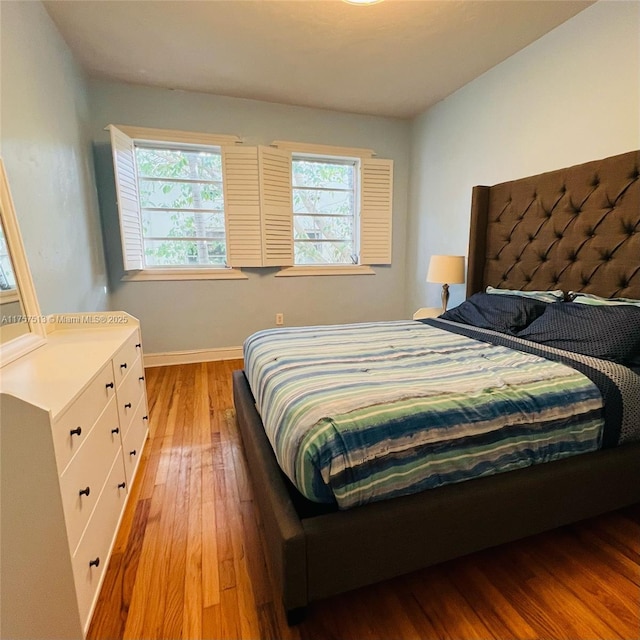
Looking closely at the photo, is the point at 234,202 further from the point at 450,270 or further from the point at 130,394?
the point at 130,394

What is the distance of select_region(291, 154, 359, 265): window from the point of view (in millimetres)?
3730

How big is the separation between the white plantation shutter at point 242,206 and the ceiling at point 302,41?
55 cm

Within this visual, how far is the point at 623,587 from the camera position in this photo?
3.89ft

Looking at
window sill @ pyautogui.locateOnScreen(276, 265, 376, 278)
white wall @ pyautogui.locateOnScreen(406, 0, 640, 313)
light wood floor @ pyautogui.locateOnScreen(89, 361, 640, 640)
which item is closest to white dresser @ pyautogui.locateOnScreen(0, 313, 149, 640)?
light wood floor @ pyautogui.locateOnScreen(89, 361, 640, 640)

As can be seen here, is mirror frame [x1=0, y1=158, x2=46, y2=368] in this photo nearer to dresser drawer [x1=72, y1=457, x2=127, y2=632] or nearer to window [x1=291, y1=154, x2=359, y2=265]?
dresser drawer [x1=72, y1=457, x2=127, y2=632]

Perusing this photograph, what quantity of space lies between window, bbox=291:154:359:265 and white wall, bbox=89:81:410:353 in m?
0.24

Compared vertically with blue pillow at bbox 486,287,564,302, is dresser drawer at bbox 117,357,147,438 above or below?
below

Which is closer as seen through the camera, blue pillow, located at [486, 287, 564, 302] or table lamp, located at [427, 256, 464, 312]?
blue pillow, located at [486, 287, 564, 302]

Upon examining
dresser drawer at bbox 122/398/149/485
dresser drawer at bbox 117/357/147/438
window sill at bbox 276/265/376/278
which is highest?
window sill at bbox 276/265/376/278

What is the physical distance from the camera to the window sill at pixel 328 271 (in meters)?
3.71

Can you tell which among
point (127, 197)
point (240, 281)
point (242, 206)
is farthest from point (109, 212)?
point (240, 281)

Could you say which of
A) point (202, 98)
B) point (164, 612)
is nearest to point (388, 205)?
point (202, 98)

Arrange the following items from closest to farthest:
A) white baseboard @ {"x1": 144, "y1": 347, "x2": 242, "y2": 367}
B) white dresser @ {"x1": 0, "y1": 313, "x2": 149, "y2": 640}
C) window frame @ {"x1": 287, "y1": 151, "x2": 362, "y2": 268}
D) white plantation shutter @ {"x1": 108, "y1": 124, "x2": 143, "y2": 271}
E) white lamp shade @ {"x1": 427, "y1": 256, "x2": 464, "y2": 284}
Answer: white dresser @ {"x1": 0, "y1": 313, "x2": 149, "y2": 640}, white plantation shutter @ {"x1": 108, "y1": 124, "x2": 143, "y2": 271}, white lamp shade @ {"x1": 427, "y1": 256, "x2": 464, "y2": 284}, white baseboard @ {"x1": 144, "y1": 347, "x2": 242, "y2": 367}, window frame @ {"x1": 287, "y1": 151, "x2": 362, "y2": 268}

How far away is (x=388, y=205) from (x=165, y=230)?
234 cm
